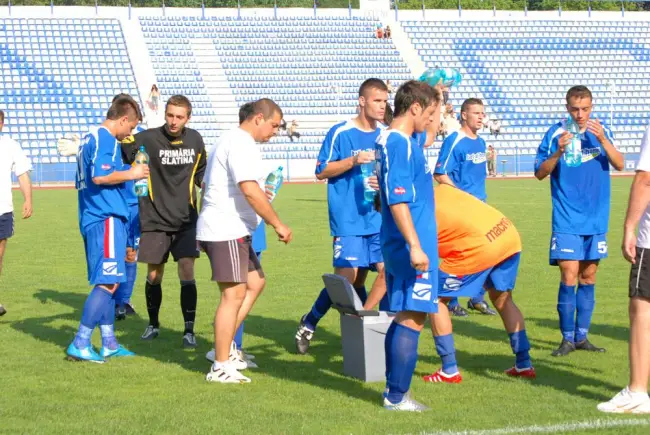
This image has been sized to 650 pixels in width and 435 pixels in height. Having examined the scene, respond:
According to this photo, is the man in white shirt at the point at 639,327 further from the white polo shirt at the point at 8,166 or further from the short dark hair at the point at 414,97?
the white polo shirt at the point at 8,166

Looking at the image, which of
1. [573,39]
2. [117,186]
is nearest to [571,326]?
[117,186]

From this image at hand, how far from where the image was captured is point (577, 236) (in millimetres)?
7535

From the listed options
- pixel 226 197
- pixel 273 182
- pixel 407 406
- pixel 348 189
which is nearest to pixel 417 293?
pixel 407 406

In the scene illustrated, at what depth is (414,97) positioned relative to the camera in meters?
5.52

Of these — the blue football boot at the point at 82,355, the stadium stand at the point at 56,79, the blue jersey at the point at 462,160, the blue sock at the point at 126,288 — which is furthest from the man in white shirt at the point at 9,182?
the stadium stand at the point at 56,79

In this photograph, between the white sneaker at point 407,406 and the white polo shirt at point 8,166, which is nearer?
the white sneaker at point 407,406

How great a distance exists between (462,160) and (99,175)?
3625 millimetres

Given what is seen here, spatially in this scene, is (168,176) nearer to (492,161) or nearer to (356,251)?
(356,251)

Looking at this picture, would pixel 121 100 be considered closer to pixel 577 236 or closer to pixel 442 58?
pixel 577 236

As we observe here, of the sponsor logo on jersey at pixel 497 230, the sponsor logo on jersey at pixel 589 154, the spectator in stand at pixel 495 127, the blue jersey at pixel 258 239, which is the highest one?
the sponsor logo on jersey at pixel 589 154

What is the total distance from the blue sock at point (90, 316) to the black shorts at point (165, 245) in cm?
77

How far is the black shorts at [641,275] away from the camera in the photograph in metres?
5.39

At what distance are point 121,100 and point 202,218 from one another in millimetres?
1599

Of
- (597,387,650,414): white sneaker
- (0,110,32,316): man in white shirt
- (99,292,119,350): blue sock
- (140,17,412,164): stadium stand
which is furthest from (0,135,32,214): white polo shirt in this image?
(140,17,412,164): stadium stand
